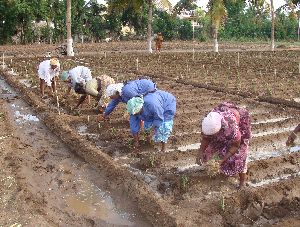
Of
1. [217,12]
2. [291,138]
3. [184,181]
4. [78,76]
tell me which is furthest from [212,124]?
[217,12]

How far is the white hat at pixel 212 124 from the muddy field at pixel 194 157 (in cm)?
74

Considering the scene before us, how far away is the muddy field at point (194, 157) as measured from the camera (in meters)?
4.31

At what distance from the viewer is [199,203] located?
4418 mm

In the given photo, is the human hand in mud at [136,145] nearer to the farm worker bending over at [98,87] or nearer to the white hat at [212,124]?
the farm worker bending over at [98,87]

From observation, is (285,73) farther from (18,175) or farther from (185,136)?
(18,175)

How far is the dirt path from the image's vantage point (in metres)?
4.21

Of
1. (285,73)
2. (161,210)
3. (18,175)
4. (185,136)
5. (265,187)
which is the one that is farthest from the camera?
(285,73)

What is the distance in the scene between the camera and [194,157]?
5.83 meters

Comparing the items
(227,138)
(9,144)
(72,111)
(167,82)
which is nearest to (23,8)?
(167,82)

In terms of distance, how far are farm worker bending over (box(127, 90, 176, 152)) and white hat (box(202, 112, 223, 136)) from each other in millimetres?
1408

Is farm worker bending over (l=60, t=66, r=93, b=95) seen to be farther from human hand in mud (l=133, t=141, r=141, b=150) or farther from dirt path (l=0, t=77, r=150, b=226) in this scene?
human hand in mud (l=133, t=141, r=141, b=150)

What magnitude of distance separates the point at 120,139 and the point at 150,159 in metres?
1.24

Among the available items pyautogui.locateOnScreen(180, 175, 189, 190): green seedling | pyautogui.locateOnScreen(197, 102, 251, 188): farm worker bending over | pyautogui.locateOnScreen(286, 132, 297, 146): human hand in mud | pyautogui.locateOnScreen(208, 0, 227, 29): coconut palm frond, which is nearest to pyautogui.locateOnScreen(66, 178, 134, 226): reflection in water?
pyautogui.locateOnScreen(180, 175, 189, 190): green seedling

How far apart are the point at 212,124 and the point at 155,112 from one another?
1496 millimetres
